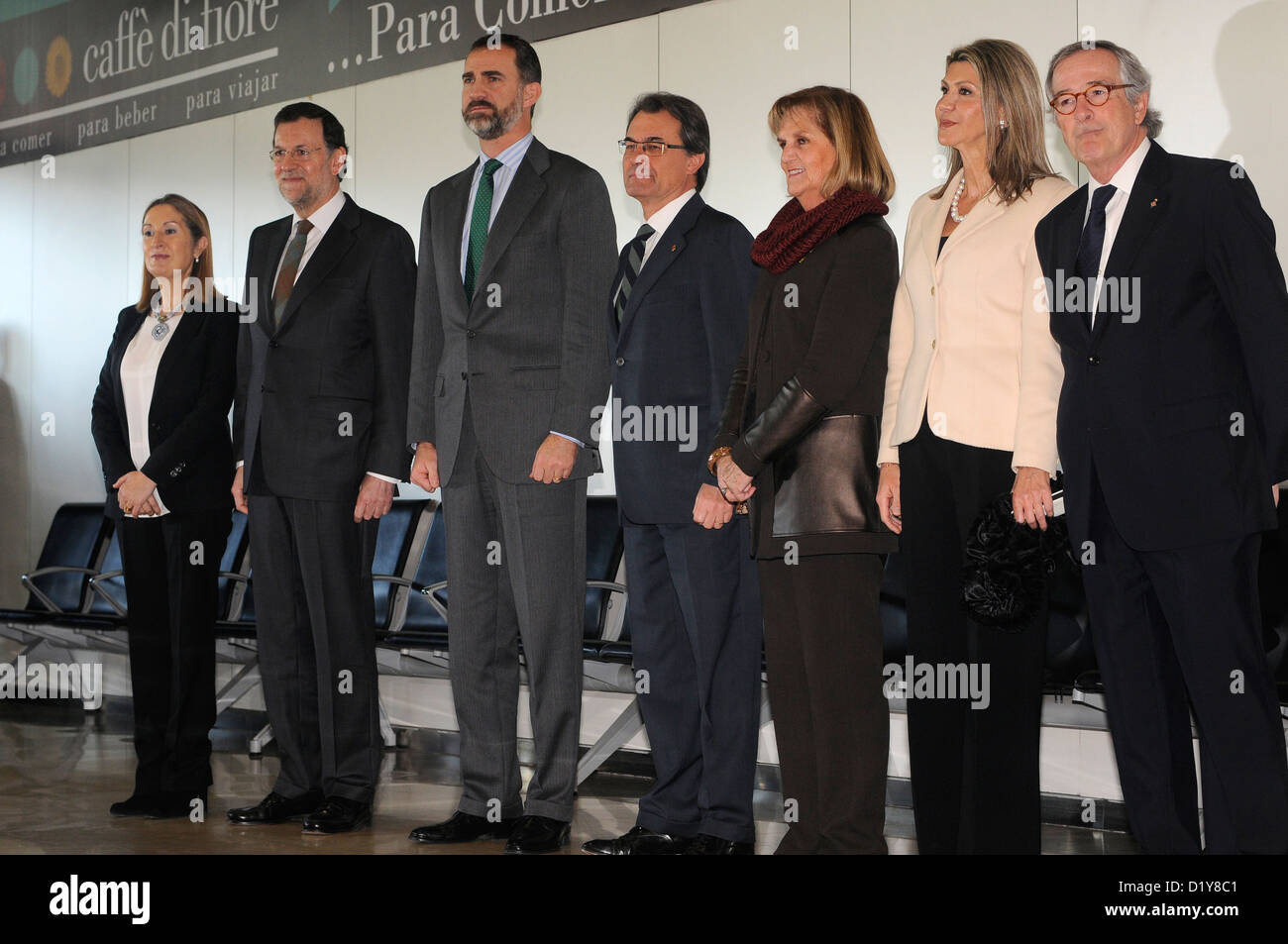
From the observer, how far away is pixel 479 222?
372 cm

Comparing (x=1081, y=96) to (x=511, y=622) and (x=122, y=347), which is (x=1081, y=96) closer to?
(x=511, y=622)

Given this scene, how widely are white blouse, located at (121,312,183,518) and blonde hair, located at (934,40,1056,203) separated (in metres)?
2.61

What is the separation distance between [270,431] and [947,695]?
2105 mm

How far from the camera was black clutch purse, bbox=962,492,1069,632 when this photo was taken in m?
2.64

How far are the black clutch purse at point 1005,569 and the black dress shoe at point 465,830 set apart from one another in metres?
1.51

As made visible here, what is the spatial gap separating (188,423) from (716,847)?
6.84ft

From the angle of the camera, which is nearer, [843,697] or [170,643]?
[843,697]

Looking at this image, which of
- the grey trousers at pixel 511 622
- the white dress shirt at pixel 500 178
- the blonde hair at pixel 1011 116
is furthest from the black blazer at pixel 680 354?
the blonde hair at pixel 1011 116

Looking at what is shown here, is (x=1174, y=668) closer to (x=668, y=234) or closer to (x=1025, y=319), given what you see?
(x=1025, y=319)

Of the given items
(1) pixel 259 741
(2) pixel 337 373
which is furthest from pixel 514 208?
(1) pixel 259 741

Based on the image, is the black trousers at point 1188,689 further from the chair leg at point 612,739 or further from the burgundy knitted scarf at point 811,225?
the chair leg at point 612,739

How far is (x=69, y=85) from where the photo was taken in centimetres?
816

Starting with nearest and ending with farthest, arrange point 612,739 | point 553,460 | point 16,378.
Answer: point 553,460
point 612,739
point 16,378

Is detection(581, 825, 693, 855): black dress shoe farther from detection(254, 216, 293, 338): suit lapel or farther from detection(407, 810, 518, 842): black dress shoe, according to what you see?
detection(254, 216, 293, 338): suit lapel
